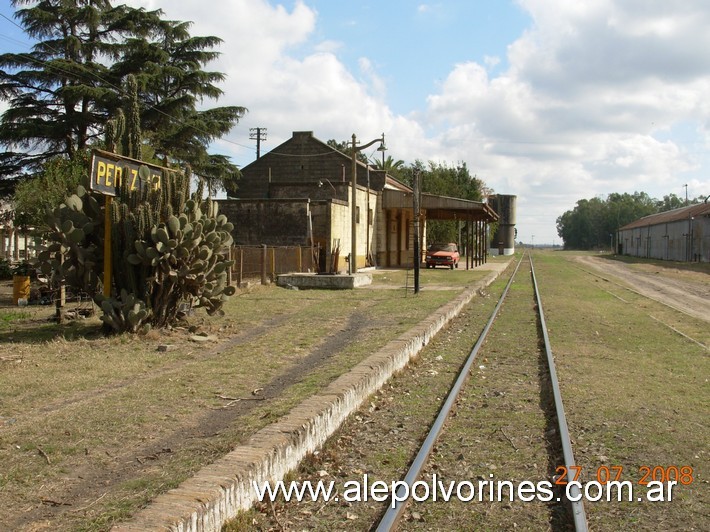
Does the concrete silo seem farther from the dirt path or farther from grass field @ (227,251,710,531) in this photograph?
grass field @ (227,251,710,531)

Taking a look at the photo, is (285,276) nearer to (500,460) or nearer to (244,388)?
(244,388)

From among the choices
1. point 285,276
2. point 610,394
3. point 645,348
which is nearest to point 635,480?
point 610,394

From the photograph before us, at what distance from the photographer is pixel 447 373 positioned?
32.7 ft

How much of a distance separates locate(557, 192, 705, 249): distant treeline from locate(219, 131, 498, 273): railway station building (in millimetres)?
108725

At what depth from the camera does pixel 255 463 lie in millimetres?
4828

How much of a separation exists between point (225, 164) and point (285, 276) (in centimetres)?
1694

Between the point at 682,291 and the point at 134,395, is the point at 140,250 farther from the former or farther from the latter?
the point at 682,291

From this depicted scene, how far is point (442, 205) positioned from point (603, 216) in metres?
134

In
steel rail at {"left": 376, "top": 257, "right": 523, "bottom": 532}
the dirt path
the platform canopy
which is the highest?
the platform canopy

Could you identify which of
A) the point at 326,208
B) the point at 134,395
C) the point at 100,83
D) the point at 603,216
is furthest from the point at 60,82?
the point at 603,216

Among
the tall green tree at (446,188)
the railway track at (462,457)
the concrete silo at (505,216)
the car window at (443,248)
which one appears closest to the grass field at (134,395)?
the railway track at (462,457)

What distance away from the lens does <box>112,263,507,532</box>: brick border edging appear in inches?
156

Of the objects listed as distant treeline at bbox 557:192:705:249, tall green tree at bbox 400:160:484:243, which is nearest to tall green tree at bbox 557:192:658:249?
distant treeline at bbox 557:192:705:249

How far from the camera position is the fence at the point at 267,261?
74.4 feet
